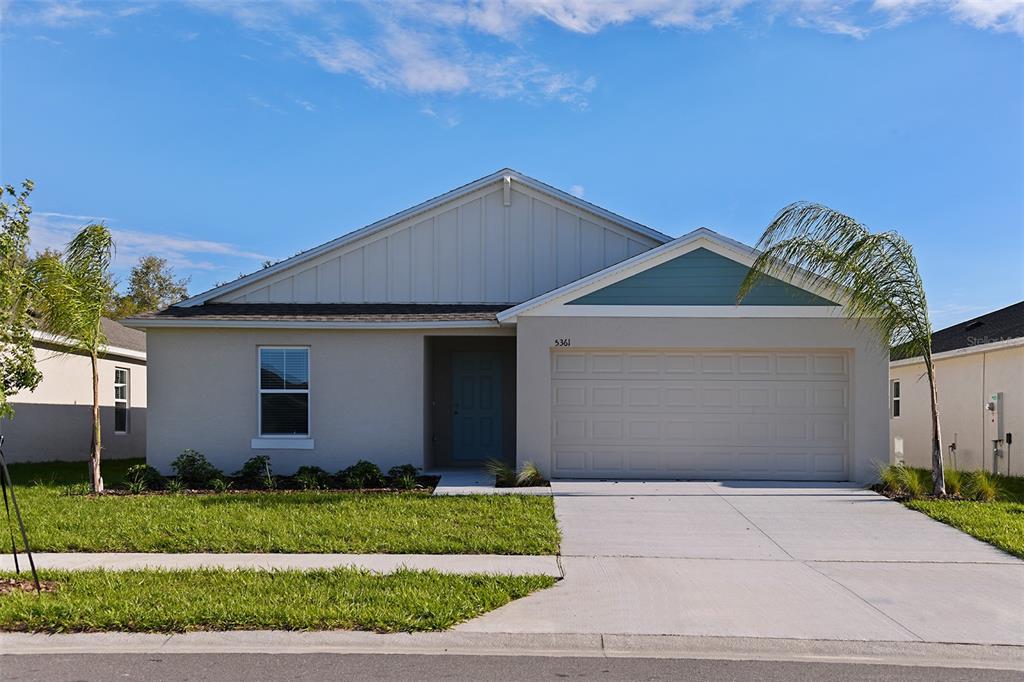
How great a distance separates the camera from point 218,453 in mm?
15086

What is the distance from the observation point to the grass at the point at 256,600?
21.7ft

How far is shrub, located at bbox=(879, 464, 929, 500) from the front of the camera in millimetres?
12745

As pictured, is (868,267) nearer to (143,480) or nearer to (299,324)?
(299,324)

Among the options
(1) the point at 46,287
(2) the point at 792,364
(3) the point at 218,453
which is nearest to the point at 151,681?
(1) the point at 46,287

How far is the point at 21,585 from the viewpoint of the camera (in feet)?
25.3

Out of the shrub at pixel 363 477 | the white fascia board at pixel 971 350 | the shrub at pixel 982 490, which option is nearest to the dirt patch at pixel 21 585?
the shrub at pixel 363 477

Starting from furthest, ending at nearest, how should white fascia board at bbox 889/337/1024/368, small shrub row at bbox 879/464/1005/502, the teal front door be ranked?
the teal front door < white fascia board at bbox 889/337/1024/368 < small shrub row at bbox 879/464/1005/502

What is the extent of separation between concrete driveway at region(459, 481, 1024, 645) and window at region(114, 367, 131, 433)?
13920 mm

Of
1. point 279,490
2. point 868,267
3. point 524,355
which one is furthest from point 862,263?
point 279,490

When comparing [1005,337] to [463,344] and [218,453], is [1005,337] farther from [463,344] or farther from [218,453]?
[218,453]

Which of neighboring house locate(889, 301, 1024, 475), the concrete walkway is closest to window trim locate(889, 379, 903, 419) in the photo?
neighboring house locate(889, 301, 1024, 475)

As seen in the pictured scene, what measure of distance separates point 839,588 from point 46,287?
37.2ft

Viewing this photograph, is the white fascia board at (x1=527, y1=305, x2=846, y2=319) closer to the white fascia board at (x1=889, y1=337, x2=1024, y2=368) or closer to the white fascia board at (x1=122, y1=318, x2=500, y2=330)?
the white fascia board at (x1=122, y1=318, x2=500, y2=330)

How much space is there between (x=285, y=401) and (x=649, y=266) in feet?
21.9
